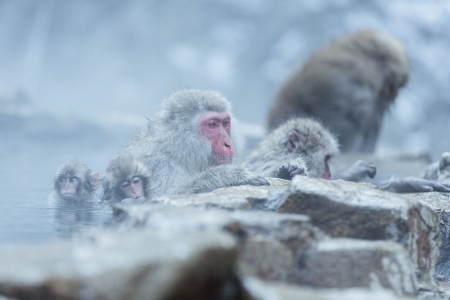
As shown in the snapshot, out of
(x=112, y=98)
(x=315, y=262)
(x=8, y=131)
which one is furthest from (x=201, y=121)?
(x=112, y=98)

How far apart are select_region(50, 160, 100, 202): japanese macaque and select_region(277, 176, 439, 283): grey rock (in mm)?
1754

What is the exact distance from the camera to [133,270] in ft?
5.51

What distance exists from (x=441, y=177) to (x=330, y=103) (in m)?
4.55

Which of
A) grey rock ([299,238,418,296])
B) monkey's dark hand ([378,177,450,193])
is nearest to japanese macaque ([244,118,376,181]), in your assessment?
monkey's dark hand ([378,177,450,193])

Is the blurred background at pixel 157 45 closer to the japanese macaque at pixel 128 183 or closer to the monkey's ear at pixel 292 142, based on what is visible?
the monkey's ear at pixel 292 142

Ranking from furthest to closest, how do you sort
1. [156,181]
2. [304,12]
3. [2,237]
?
1. [304,12]
2. [156,181]
3. [2,237]

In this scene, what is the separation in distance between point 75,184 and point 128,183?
392 mm

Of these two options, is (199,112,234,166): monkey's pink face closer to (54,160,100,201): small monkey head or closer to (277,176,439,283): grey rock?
(54,160,100,201): small monkey head

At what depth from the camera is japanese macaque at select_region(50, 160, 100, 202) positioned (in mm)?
4137

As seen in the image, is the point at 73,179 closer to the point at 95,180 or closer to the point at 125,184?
the point at 95,180

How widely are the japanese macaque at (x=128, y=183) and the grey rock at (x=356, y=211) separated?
1.42 m

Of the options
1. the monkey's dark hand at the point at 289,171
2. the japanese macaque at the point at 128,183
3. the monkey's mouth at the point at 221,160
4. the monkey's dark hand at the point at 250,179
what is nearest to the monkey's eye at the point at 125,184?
the japanese macaque at the point at 128,183

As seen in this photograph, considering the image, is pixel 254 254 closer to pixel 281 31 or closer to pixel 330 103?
pixel 330 103

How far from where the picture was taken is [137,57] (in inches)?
739
